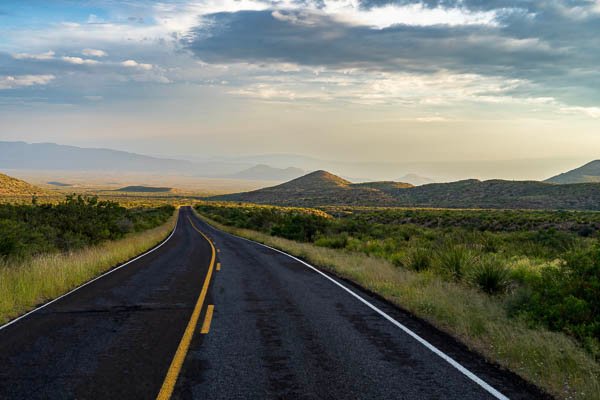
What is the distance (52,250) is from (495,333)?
1847 cm

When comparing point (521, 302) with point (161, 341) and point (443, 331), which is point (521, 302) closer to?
point (443, 331)

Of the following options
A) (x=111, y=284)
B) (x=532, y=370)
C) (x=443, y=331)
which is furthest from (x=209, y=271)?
(x=532, y=370)

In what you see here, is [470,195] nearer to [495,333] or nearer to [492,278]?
[492,278]

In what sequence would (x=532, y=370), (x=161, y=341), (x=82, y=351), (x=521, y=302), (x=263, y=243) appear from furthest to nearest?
(x=263, y=243), (x=521, y=302), (x=161, y=341), (x=82, y=351), (x=532, y=370)

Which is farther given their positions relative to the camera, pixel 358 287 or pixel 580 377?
pixel 358 287

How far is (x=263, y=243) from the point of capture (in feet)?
102

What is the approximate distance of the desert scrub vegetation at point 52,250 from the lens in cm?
1122

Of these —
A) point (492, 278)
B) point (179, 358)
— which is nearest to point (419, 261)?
point (492, 278)

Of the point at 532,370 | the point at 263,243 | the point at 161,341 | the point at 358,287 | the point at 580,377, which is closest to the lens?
the point at 580,377

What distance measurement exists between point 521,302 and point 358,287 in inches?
194

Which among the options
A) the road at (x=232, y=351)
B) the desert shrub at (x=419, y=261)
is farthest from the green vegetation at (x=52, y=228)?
the desert shrub at (x=419, y=261)

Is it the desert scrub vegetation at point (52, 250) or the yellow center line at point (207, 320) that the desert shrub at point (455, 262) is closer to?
the yellow center line at point (207, 320)

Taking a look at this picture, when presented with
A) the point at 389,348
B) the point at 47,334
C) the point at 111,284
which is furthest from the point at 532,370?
the point at 111,284

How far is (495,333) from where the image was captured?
7.70 m
